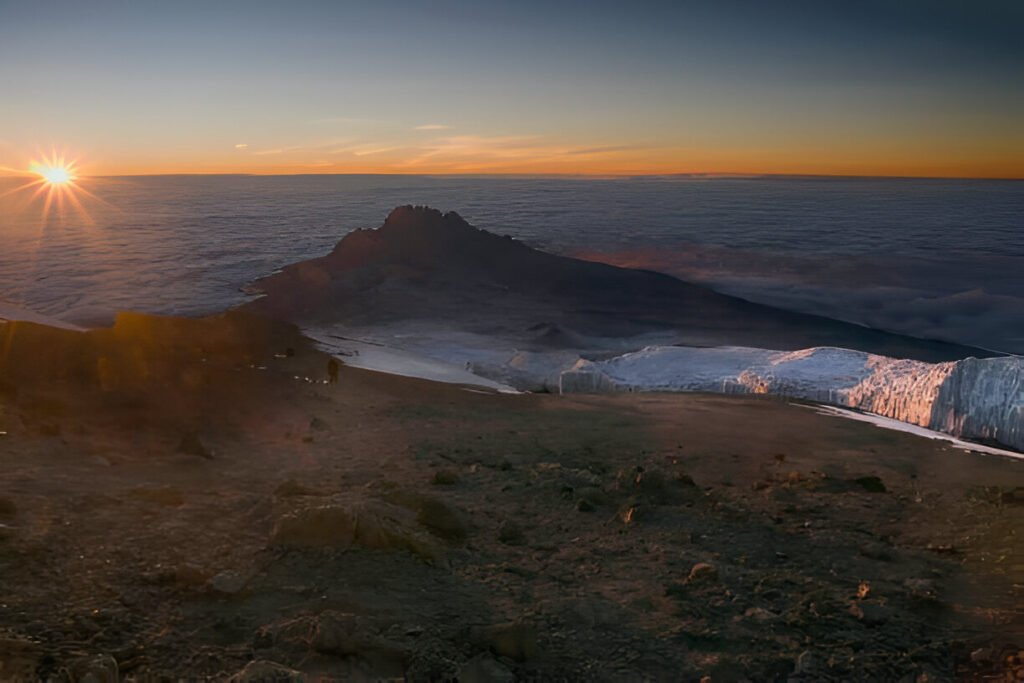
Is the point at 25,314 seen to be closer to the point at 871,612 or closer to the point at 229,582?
the point at 229,582

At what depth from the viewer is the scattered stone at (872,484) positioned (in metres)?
6.85

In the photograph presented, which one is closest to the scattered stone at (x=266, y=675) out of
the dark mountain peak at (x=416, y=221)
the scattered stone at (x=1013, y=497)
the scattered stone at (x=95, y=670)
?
the scattered stone at (x=95, y=670)

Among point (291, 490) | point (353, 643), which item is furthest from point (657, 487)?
point (353, 643)

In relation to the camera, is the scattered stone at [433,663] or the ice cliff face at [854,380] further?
the ice cliff face at [854,380]

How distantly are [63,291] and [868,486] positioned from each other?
91.9 feet

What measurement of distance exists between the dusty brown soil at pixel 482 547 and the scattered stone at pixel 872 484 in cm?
2

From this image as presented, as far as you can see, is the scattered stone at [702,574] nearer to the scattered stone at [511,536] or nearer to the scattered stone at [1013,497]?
the scattered stone at [511,536]

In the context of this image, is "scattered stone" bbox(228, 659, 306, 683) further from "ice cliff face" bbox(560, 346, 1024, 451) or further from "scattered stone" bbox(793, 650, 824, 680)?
"ice cliff face" bbox(560, 346, 1024, 451)

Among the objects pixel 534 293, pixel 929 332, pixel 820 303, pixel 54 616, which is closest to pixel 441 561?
pixel 54 616

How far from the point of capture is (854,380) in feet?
43.3

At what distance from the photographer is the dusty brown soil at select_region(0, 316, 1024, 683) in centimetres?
397

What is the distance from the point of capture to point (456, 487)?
6.76 meters

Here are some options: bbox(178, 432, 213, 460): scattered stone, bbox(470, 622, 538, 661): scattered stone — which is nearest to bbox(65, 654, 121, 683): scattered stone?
bbox(470, 622, 538, 661): scattered stone

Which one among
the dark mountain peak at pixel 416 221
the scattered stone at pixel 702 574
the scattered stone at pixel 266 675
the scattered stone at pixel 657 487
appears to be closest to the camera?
the scattered stone at pixel 266 675
